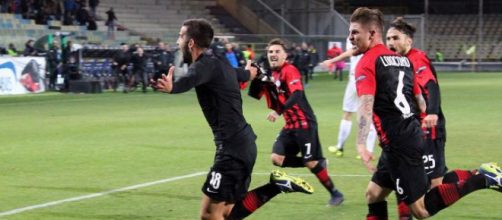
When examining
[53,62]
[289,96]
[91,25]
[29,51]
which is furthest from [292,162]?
[91,25]

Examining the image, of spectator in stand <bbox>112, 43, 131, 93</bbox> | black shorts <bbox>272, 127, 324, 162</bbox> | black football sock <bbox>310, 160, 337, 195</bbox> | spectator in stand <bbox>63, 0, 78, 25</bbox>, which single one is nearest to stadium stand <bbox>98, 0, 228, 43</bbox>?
spectator in stand <bbox>63, 0, 78, 25</bbox>

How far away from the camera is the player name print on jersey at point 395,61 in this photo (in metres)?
6.88

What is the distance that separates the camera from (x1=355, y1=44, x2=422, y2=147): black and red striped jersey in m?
6.83

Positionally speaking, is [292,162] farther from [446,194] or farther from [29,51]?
[29,51]

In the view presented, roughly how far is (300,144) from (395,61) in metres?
3.19

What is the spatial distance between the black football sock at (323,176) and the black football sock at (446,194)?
2.19m

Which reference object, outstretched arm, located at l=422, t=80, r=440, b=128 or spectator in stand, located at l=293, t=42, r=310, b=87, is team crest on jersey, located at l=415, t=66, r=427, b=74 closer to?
outstretched arm, located at l=422, t=80, r=440, b=128

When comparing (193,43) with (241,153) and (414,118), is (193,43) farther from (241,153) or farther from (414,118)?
(414,118)

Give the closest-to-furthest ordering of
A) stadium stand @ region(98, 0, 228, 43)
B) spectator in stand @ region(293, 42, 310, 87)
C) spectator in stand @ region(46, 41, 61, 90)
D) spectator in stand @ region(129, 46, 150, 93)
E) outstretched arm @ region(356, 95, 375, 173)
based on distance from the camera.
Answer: outstretched arm @ region(356, 95, 375, 173)
spectator in stand @ region(46, 41, 61, 90)
spectator in stand @ region(129, 46, 150, 93)
spectator in stand @ region(293, 42, 310, 87)
stadium stand @ region(98, 0, 228, 43)

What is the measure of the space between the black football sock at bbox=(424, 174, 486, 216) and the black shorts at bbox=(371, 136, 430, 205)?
0.19m

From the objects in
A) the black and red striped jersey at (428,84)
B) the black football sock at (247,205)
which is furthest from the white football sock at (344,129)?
the black football sock at (247,205)

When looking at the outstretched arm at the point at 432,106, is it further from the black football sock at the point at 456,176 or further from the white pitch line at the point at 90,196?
the white pitch line at the point at 90,196

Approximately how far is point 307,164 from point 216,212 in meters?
3.09

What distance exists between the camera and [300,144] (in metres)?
9.99
